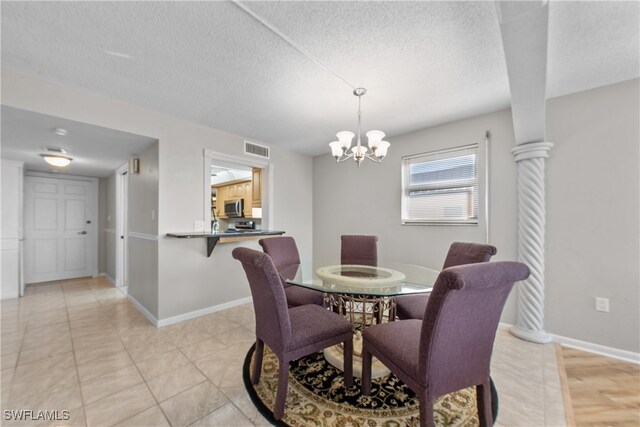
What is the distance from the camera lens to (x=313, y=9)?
1.44 metres

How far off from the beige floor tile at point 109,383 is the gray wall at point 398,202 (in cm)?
256

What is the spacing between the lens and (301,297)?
2.30 meters

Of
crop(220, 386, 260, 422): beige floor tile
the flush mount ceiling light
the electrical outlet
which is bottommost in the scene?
crop(220, 386, 260, 422): beige floor tile

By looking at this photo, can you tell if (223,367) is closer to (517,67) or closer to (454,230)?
(454,230)

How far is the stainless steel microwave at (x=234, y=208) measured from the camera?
5.38 metres

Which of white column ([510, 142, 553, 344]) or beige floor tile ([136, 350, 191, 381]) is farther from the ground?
white column ([510, 142, 553, 344])

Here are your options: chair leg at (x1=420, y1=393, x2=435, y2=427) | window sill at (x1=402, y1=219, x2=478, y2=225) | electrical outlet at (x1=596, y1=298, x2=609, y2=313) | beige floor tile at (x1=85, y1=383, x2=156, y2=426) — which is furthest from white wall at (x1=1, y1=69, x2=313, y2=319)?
electrical outlet at (x1=596, y1=298, x2=609, y2=313)

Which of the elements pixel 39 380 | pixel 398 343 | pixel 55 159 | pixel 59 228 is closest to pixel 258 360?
pixel 398 343

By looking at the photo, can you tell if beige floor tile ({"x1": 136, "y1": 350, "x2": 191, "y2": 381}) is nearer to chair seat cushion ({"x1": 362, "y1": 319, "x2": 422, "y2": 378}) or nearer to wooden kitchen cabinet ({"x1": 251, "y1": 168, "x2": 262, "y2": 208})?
chair seat cushion ({"x1": 362, "y1": 319, "x2": 422, "y2": 378})

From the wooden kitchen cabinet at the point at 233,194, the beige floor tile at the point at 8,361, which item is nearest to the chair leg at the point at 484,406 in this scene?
the beige floor tile at the point at 8,361

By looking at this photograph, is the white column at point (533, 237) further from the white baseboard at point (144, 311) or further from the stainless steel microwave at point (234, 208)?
the stainless steel microwave at point (234, 208)

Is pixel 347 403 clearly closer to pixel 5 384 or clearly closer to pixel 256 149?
pixel 5 384

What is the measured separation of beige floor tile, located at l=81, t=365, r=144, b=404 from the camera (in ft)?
5.64

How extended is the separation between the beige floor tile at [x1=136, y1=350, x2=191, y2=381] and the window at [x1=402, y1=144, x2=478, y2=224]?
2952 mm
